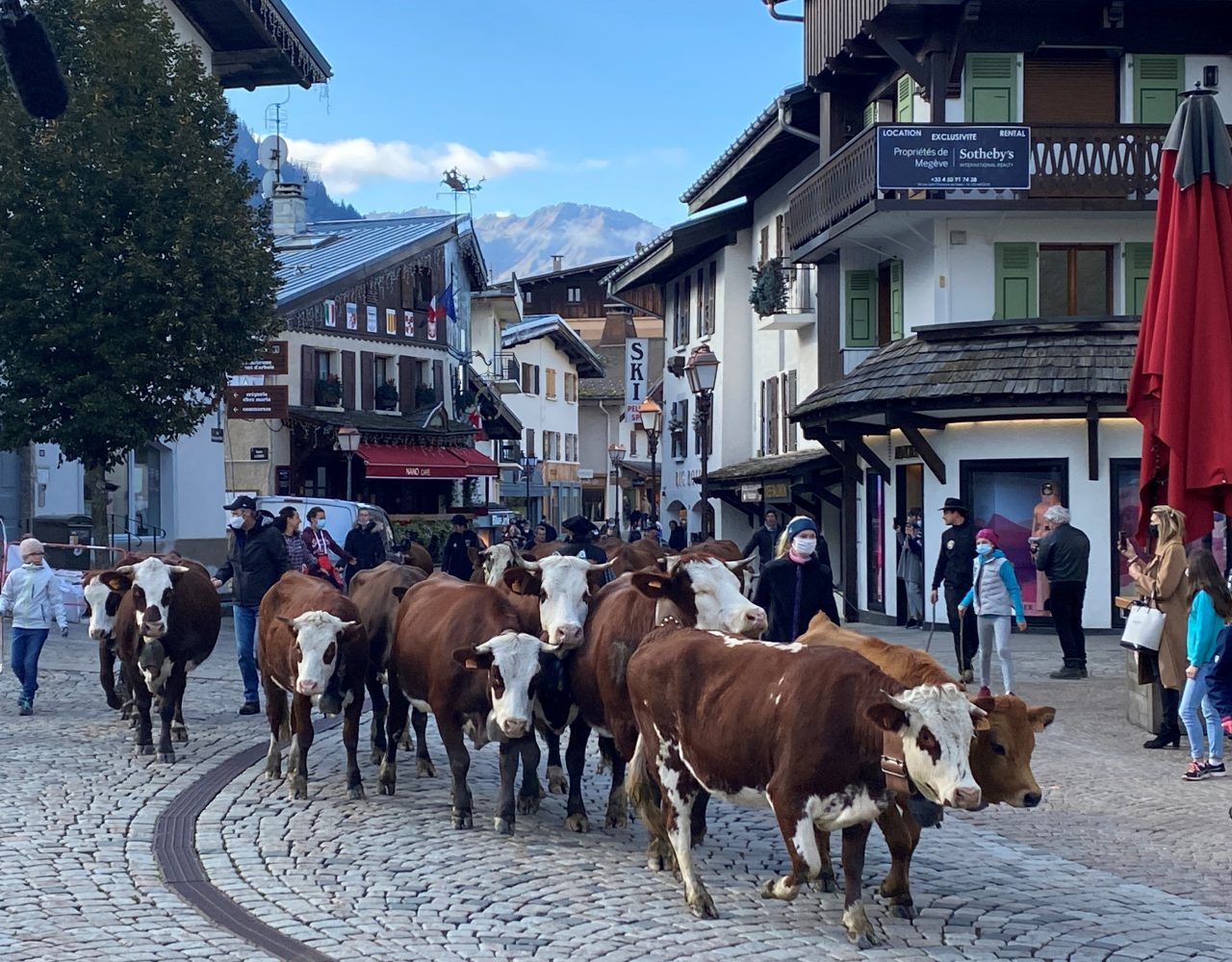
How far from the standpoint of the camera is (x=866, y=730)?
7.30 meters

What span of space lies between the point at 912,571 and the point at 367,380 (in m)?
29.3

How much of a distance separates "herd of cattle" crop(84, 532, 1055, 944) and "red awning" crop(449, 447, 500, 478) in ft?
119

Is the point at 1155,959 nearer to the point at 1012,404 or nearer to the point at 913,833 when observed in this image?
the point at 913,833

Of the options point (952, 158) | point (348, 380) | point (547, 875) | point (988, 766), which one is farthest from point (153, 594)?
point (348, 380)

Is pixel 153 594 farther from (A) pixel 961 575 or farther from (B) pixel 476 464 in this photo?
(B) pixel 476 464

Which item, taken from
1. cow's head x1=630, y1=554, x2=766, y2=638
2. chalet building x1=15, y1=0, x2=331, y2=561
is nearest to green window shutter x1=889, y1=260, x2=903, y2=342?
chalet building x1=15, y1=0, x2=331, y2=561

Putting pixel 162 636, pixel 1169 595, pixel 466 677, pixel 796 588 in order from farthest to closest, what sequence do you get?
pixel 162 636, pixel 1169 595, pixel 796 588, pixel 466 677

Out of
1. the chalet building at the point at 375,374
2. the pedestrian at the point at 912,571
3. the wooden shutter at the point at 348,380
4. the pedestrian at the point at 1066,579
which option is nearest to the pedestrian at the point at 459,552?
the pedestrian at the point at 912,571

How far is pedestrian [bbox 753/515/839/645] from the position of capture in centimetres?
1238

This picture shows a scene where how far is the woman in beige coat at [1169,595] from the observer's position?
12.6 meters

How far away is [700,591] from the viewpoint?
9.55 m

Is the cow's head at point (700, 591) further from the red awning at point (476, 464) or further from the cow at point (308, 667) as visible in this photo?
the red awning at point (476, 464)

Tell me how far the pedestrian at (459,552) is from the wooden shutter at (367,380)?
93.5ft

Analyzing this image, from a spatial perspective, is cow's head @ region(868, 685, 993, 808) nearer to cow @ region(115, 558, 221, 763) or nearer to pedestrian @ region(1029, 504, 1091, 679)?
cow @ region(115, 558, 221, 763)
